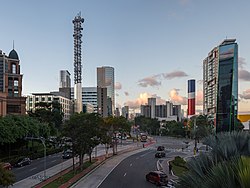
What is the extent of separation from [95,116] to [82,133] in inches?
182

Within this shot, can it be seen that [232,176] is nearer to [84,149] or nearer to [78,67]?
[84,149]

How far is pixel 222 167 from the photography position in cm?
626

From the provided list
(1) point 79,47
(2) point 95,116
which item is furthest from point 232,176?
(1) point 79,47

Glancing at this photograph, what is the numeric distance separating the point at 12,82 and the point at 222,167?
318ft

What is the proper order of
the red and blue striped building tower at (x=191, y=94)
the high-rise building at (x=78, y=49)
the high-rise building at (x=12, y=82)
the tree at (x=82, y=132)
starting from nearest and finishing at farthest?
the tree at (x=82, y=132), the red and blue striped building tower at (x=191, y=94), the high-rise building at (x=12, y=82), the high-rise building at (x=78, y=49)

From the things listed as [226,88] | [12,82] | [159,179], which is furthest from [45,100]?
[159,179]

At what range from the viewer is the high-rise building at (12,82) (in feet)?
291

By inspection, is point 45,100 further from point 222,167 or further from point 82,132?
point 222,167

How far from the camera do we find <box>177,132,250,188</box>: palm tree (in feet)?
19.1

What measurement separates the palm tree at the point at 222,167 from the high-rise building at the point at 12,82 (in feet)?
277

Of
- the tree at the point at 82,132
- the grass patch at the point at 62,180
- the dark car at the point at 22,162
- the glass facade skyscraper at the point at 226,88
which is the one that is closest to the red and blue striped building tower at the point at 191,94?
the glass facade skyscraper at the point at 226,88

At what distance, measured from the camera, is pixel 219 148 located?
1010cm

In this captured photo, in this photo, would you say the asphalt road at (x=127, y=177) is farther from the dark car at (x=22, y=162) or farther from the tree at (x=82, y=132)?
the dark car at (x=22, y=162)

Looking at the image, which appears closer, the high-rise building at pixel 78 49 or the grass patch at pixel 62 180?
the grass patch at pixel 62 180
